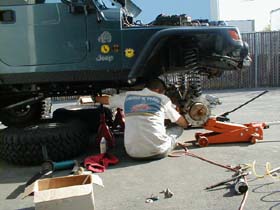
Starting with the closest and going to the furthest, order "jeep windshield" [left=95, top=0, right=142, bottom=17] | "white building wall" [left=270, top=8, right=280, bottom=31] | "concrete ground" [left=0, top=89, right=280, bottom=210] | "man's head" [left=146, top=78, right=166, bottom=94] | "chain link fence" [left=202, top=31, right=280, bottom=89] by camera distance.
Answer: "concrete ground" [left=0, top=89, right=280, bottom=210] < "jeep windshield" [left=95, top=0, right=142, bottom=17] < "man's head" [left=146, top=78, right=166, bottom=94] < "chain link fence" [left=202, top=31, right=280, bottom=89] < "white building wall" [left=270, top=8, right=280, bottom=31]

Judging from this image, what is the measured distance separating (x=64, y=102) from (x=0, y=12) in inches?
310

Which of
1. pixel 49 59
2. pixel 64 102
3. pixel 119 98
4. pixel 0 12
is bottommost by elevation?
pixel 64 102

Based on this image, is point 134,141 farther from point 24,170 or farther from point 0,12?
point 0,12

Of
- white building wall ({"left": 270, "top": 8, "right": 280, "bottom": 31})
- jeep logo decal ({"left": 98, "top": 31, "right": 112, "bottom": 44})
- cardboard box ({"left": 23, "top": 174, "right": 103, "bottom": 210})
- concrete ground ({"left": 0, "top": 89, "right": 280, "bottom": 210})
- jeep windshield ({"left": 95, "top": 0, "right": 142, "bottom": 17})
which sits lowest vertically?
concrete ground ({"left": 0, "top": 89, "right": 280, "bottom": 210})

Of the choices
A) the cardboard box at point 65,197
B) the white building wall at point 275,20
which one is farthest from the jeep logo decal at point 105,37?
the white building wall at point 275,20

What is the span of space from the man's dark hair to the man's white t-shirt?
32 cm

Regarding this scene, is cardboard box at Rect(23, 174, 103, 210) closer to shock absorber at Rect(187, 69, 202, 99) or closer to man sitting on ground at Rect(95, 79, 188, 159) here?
man sitting on ground at Rect(95, 79, 188, 159)

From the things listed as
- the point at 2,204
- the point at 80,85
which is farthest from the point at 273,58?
the point at 2,204

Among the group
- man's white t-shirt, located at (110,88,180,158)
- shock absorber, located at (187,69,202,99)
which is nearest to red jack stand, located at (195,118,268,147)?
shock absorber, located at (187,69,202,99)

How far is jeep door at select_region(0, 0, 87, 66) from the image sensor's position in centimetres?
536

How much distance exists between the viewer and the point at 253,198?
3.75 m

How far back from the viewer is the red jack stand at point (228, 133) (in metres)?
5.83

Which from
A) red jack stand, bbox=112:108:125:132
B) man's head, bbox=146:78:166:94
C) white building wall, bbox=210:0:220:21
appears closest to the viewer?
man's head, bbox=146:78:166:94

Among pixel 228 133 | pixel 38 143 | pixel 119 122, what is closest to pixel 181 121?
pixel 228 133
